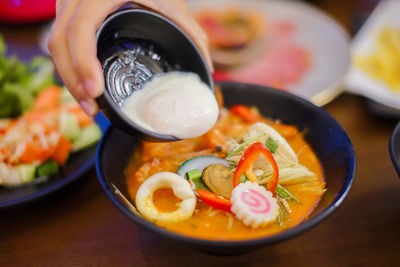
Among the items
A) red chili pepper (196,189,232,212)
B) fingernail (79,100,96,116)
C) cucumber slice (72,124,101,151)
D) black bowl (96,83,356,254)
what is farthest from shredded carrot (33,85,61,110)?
red chili pepper (196,189,232,212)

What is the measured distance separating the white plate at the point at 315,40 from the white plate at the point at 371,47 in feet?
0.26

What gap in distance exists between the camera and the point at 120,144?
192cm

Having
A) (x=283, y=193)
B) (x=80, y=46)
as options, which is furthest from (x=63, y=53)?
(x=283, y=193)

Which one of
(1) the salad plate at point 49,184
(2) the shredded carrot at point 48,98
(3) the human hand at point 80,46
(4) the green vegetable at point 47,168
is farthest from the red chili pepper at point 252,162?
(2) the shredded carrot at point 48,98

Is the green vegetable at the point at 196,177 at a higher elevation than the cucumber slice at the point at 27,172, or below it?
higher

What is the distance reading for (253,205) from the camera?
153cm

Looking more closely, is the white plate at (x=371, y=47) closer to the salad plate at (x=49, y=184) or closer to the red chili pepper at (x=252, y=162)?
the red chili pepper at (x=252, y=162)

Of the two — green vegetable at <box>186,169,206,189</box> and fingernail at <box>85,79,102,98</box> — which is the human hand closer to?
fingernail at <box>85,79,102,98</box>

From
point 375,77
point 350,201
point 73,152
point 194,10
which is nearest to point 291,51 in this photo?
point 375,77

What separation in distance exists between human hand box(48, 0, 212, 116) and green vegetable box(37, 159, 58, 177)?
2.24 ft

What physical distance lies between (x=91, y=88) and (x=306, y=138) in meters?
1.11

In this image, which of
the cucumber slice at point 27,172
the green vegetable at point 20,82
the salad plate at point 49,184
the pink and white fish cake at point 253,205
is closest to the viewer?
the pink and white fish cake at point 253,205

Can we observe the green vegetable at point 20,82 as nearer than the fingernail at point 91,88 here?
No

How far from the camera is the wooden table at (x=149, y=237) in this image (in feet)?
6.06
